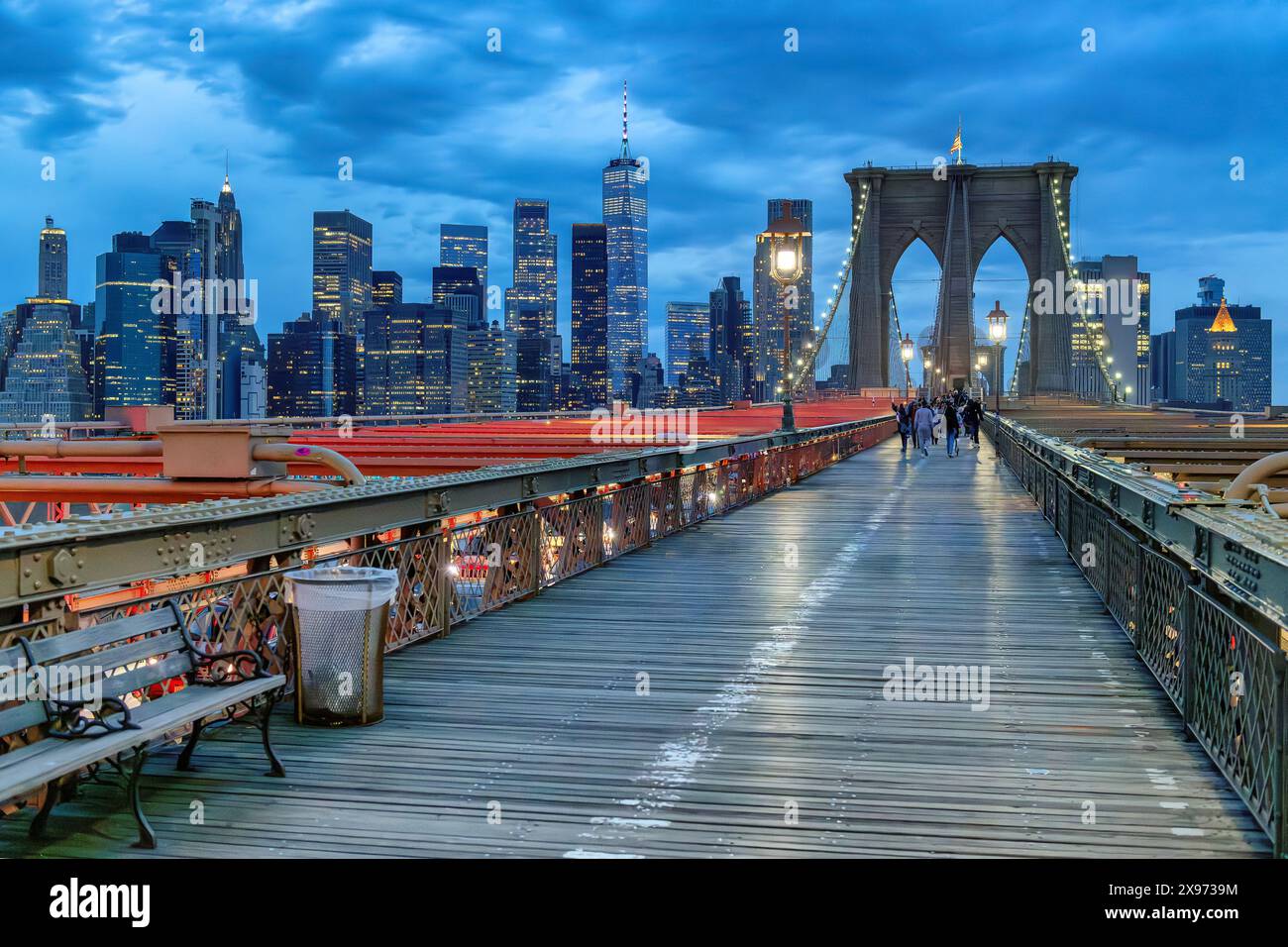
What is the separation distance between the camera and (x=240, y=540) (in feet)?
21.8

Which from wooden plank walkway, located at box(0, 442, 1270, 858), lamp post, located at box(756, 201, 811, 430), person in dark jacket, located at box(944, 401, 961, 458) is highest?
lamp post, located at box(756, 201, 811, 430)

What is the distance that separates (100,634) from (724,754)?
283 centimetres

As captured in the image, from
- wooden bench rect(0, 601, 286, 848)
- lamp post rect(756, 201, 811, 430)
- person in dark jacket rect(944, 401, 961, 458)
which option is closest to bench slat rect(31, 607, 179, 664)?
wooden bench rect(0, 601, 286, 848)

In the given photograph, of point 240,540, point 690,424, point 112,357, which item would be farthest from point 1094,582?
point 112,357

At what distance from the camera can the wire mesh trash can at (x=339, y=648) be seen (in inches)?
251

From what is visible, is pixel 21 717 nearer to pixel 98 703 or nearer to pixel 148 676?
pixel 98 703

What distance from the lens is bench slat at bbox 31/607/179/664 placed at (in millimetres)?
4820

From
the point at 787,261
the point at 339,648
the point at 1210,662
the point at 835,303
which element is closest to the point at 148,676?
the point at 339,648

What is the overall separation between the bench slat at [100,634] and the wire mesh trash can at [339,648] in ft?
2.80

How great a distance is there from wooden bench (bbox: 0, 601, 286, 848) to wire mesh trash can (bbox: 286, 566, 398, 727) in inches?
25.0

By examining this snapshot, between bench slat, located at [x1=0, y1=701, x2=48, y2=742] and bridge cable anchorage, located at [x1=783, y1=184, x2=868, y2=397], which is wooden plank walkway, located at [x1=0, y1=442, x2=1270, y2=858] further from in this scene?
bridge cable anchorage, located at [x1=783, y1=184, x2=868, y2=397]

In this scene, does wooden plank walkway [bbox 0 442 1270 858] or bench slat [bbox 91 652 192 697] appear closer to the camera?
wooden plank walkway [bbox 0 442 1270 858]

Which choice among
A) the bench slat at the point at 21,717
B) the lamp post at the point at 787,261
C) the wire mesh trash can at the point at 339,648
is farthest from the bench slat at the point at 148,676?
the lamp post at the point at 787,261
